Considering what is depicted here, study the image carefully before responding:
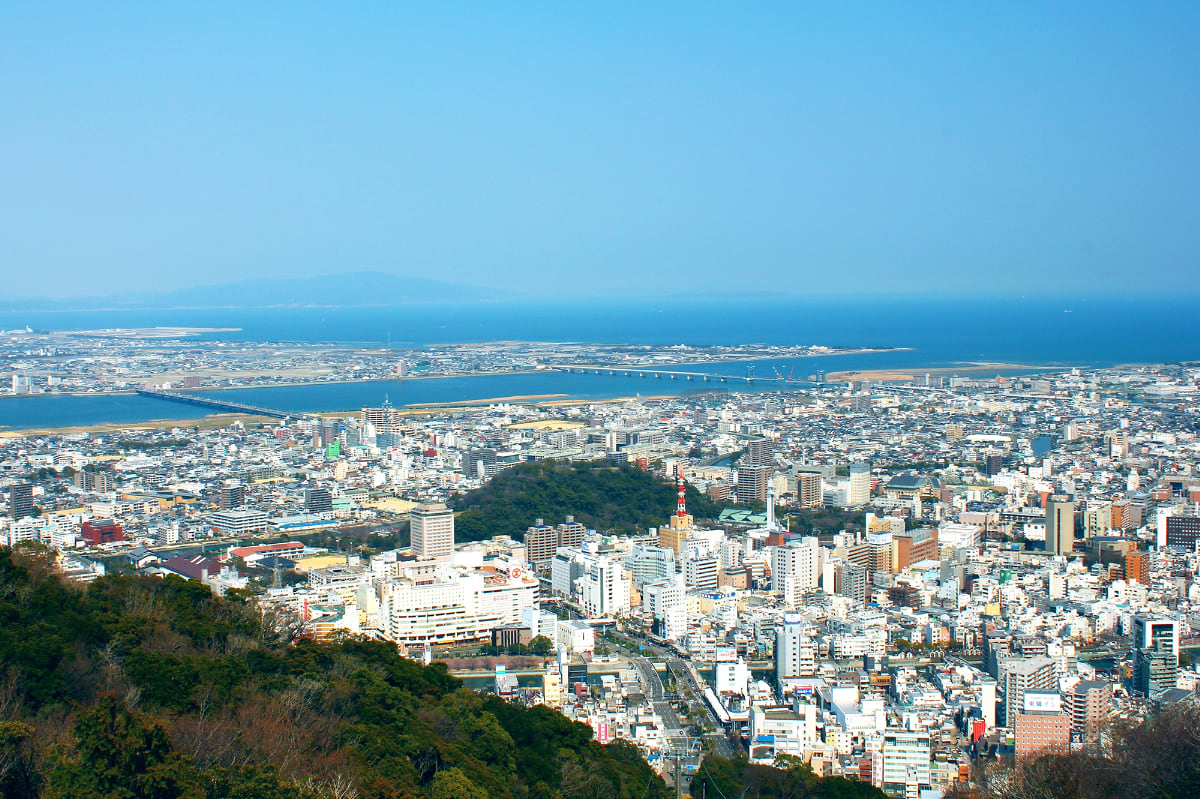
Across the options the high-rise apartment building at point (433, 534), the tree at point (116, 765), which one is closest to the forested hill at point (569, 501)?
the high-rise apartment building at point (433, 534)

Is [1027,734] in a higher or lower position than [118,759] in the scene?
lower

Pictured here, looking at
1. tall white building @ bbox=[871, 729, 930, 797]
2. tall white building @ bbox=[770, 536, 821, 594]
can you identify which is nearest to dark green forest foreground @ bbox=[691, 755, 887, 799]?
tall white building @ bbox=[871, 729, 930, 797]

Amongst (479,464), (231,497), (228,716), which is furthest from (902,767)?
(479,464)

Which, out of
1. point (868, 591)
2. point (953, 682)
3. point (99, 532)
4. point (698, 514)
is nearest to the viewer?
point (953, 682)

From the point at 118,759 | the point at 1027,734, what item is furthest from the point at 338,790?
the point at 1027,734

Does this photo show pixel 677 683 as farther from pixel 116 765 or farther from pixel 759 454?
pixel 759 454

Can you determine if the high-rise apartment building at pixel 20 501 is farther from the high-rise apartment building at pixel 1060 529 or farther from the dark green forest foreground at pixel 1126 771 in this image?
the dark green forest foreground at pixel 1126 771

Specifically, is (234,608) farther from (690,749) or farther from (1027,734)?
(1027,734)
